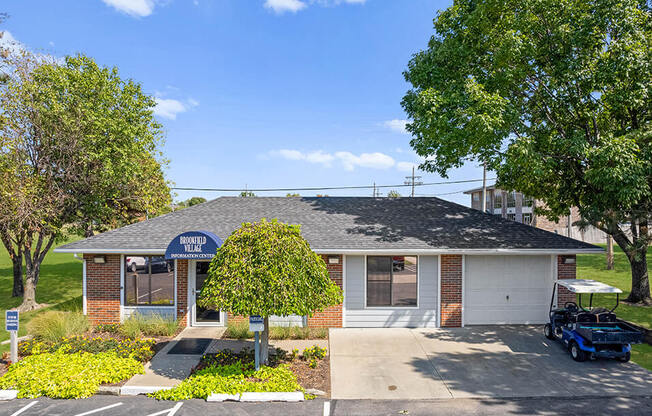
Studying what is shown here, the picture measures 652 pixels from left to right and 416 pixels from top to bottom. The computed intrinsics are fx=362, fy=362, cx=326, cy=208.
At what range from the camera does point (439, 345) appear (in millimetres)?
11086

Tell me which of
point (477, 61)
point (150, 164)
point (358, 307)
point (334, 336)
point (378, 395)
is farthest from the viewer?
point (150, 164)

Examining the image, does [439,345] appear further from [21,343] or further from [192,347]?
[21,343]

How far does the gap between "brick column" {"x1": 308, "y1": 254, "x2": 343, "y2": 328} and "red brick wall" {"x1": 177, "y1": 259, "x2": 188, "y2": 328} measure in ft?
14.5

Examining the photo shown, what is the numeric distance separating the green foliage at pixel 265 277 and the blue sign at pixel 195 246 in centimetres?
274

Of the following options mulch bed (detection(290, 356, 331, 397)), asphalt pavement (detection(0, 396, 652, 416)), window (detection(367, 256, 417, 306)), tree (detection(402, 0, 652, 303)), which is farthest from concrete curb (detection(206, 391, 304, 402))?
tree (detection(402, 0, 652, 303))

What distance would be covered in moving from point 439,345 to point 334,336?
3288 millimetres

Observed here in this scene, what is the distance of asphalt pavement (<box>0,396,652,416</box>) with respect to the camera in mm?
7211

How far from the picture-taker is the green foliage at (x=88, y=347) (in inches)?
382

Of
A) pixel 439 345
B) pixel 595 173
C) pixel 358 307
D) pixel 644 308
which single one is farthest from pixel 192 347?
pixel 644 308

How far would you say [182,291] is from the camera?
12758 millimetres

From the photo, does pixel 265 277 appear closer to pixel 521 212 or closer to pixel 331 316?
pixel 331 316

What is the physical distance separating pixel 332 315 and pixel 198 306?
4738 millimetres

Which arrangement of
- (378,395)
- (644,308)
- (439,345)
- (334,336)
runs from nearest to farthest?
(378,395) → (439,345) → (334,336) → (644,308)

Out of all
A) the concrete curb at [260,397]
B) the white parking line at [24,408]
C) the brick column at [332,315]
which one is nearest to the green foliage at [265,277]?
the concrete curb at [260,397]
